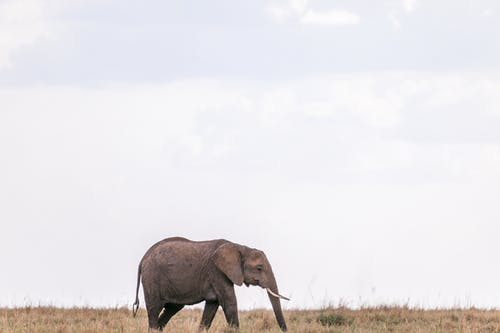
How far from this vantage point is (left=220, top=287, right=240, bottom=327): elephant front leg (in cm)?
1867

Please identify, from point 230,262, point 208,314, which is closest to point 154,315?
point 208,314

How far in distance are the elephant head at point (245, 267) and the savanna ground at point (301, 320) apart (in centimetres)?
79

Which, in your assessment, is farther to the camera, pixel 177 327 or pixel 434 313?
pixel 434 313

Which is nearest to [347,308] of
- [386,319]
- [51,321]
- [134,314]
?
[386,319]

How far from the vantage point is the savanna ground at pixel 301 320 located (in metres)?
18.6

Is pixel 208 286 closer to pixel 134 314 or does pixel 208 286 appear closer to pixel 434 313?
pixel 134 314

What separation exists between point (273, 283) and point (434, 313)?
140 inches

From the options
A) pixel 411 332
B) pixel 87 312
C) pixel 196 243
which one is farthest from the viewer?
pixel 87 312

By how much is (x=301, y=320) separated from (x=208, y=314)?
204 cm

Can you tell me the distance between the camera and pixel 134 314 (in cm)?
2003

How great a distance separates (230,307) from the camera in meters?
18.8

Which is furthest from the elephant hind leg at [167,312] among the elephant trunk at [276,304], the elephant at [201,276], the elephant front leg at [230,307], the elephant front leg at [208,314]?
the elephant trunk at [276,304]

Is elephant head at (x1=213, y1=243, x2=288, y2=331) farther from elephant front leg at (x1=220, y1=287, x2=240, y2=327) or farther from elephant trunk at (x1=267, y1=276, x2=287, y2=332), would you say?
elephant front leg at (x1=220, y1=287, x2=240, y2=327)

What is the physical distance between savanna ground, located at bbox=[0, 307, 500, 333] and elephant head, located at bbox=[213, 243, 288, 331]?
793mm
